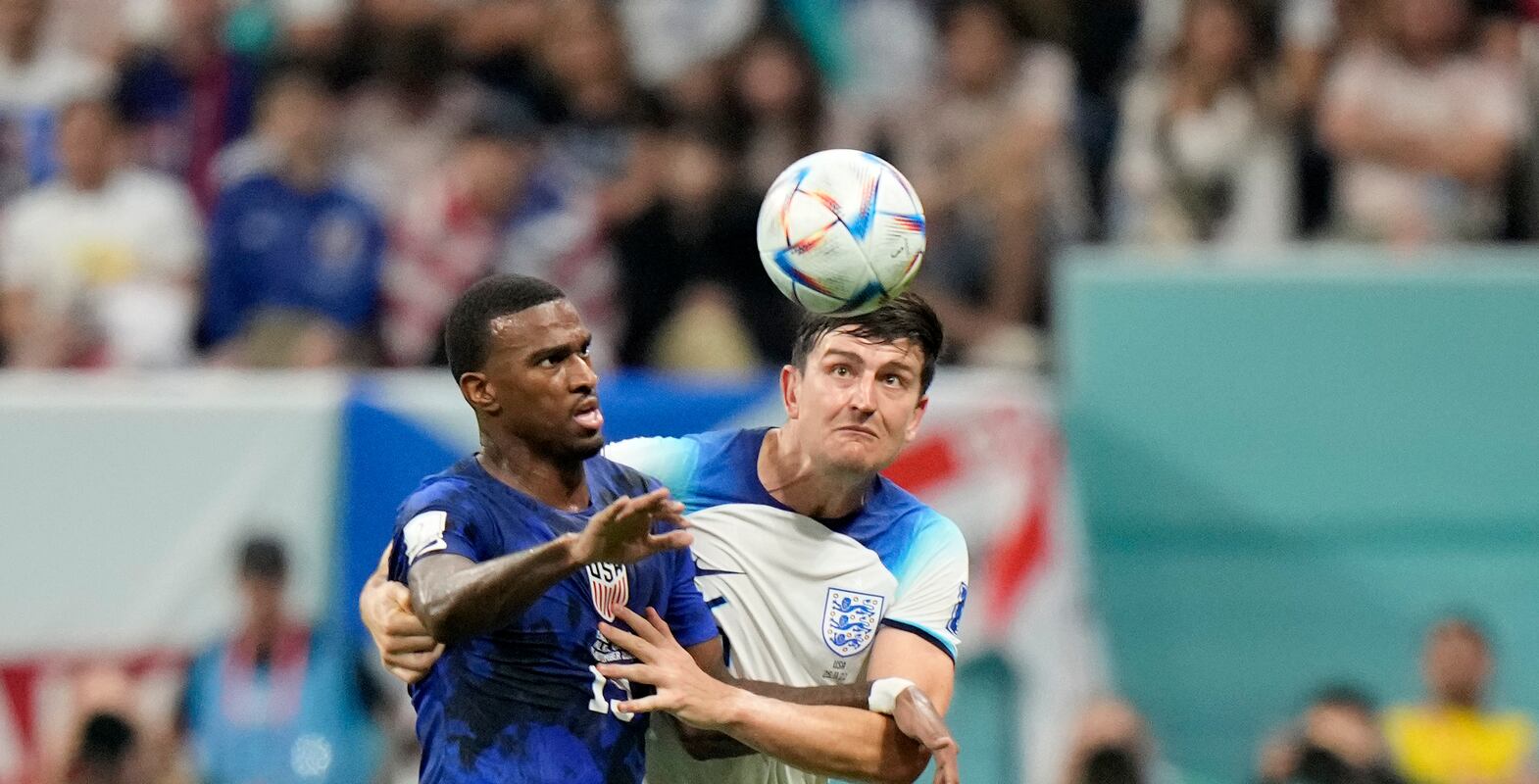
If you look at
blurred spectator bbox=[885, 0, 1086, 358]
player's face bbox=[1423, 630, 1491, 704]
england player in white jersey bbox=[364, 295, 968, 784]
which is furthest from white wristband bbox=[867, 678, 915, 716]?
player's face bbox=[1423, 630, 1491, 704]

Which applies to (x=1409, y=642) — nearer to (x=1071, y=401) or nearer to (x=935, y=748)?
(x=1071, y=401)

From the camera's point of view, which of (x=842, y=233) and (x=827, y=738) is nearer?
(x=827, y=738)

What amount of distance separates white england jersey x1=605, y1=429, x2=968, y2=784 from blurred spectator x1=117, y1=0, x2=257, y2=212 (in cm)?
621

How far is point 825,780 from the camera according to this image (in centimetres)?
648

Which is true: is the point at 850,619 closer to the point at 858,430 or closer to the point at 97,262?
the point at 858,430

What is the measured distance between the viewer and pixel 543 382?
511 centimetres

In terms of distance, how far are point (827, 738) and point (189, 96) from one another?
7445 millimetres

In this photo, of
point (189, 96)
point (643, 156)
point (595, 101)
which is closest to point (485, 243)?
point (643, 156)

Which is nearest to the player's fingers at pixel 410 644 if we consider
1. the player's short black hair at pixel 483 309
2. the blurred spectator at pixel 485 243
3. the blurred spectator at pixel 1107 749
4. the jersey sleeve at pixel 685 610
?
the player's short black hair at pixel 483 309

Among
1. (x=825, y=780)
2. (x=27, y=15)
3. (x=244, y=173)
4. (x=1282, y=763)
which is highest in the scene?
(x=27, y=15)

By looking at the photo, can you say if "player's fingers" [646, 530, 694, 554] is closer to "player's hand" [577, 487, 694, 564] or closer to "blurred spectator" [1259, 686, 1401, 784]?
"player's hand" [577, 487, 694, 564]

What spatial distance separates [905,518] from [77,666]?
5.38 meters

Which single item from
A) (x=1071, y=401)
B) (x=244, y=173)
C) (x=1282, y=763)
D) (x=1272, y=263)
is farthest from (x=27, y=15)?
(x=1282, y=763)

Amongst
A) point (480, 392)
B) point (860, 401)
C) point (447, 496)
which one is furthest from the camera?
point (860, 401)
